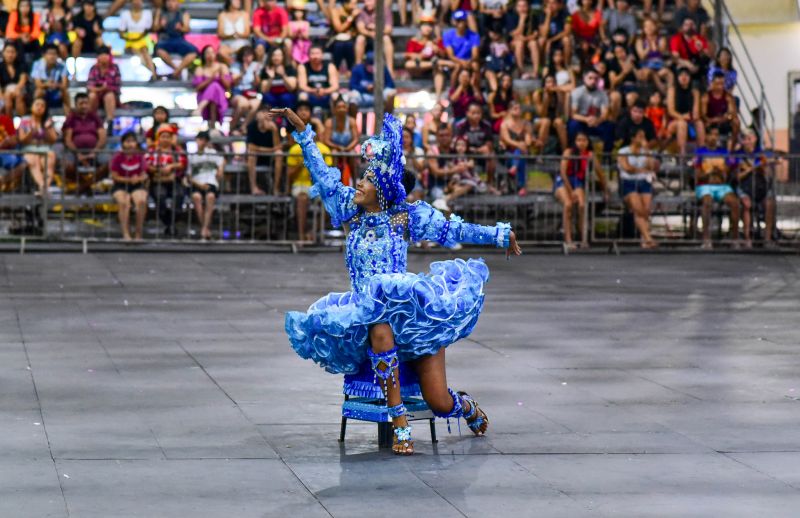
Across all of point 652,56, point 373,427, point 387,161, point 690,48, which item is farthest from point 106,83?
point 387,161

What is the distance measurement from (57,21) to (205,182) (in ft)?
16.1

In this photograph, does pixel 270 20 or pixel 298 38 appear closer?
pixel 298 38

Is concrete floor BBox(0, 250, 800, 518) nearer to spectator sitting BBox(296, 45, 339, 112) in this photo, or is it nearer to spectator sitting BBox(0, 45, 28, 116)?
spectator sitting BBox(0, 45, 28, 116)

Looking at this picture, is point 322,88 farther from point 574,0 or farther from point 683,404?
point 683,404

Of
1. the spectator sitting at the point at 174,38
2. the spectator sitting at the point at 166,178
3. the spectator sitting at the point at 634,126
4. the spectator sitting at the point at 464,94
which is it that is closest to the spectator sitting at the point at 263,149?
the spectator sitting at the point at 166,178

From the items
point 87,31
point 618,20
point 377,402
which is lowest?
point 377,402

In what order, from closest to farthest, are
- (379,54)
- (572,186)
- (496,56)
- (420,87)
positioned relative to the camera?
(379,54), (572,186), (496,56), (420,87)

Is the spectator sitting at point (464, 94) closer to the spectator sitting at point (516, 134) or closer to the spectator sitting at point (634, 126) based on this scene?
the spectator sitting at point (516, 134)

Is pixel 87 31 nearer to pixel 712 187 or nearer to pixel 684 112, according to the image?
pixel 684 112

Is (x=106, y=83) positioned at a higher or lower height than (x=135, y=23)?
lower

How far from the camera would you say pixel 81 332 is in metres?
13.5

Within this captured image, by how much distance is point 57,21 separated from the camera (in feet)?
84.2

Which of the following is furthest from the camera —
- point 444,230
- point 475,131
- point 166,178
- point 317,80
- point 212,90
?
point 317,80

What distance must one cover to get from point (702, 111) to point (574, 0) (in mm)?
3243
